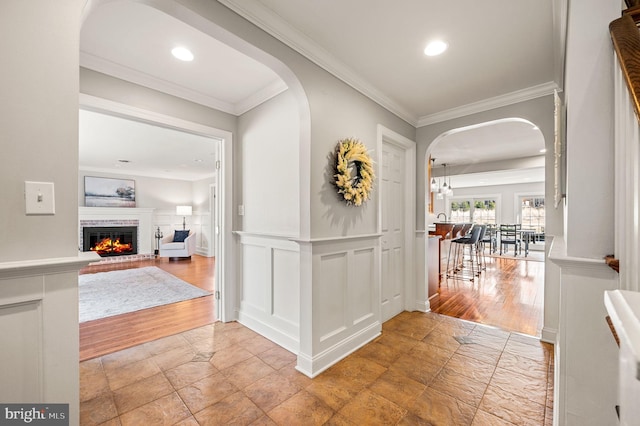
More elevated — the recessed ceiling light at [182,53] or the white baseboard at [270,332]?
the recessed ceiling light at [182,53]

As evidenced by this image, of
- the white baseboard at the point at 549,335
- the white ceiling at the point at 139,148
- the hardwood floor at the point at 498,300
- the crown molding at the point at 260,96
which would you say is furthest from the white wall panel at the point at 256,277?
the white baseboard at the point at 549,335

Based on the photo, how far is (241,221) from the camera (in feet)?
10.3

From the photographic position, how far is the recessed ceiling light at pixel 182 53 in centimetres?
209

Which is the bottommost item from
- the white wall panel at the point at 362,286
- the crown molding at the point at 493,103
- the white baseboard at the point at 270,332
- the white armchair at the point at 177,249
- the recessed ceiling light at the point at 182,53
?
the white baseboard at the point at 270,332

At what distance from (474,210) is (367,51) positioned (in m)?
11.3

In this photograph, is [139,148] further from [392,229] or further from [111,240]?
[392,229]

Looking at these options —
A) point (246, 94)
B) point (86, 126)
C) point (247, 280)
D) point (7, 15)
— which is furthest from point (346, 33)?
point (86, 126)

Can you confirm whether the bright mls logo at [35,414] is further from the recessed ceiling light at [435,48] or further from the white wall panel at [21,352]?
the recessed ceiling light at [435,48]

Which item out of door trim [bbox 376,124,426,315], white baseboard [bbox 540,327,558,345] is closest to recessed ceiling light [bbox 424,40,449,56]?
door trim [bbox 376,124,426,315]

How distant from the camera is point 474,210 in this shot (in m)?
11.4

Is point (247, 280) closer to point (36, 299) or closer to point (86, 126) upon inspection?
point (36, 299)

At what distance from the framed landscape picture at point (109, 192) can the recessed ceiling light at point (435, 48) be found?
336 inches

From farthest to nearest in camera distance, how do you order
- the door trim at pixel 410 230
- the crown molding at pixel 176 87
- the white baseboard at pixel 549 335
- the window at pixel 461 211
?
the window at pixel 461 211, the door trim at pixel 410 230, the white baseboard at pixel 549 335, the crown molding at pixel 176 87

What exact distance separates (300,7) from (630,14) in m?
1.54
